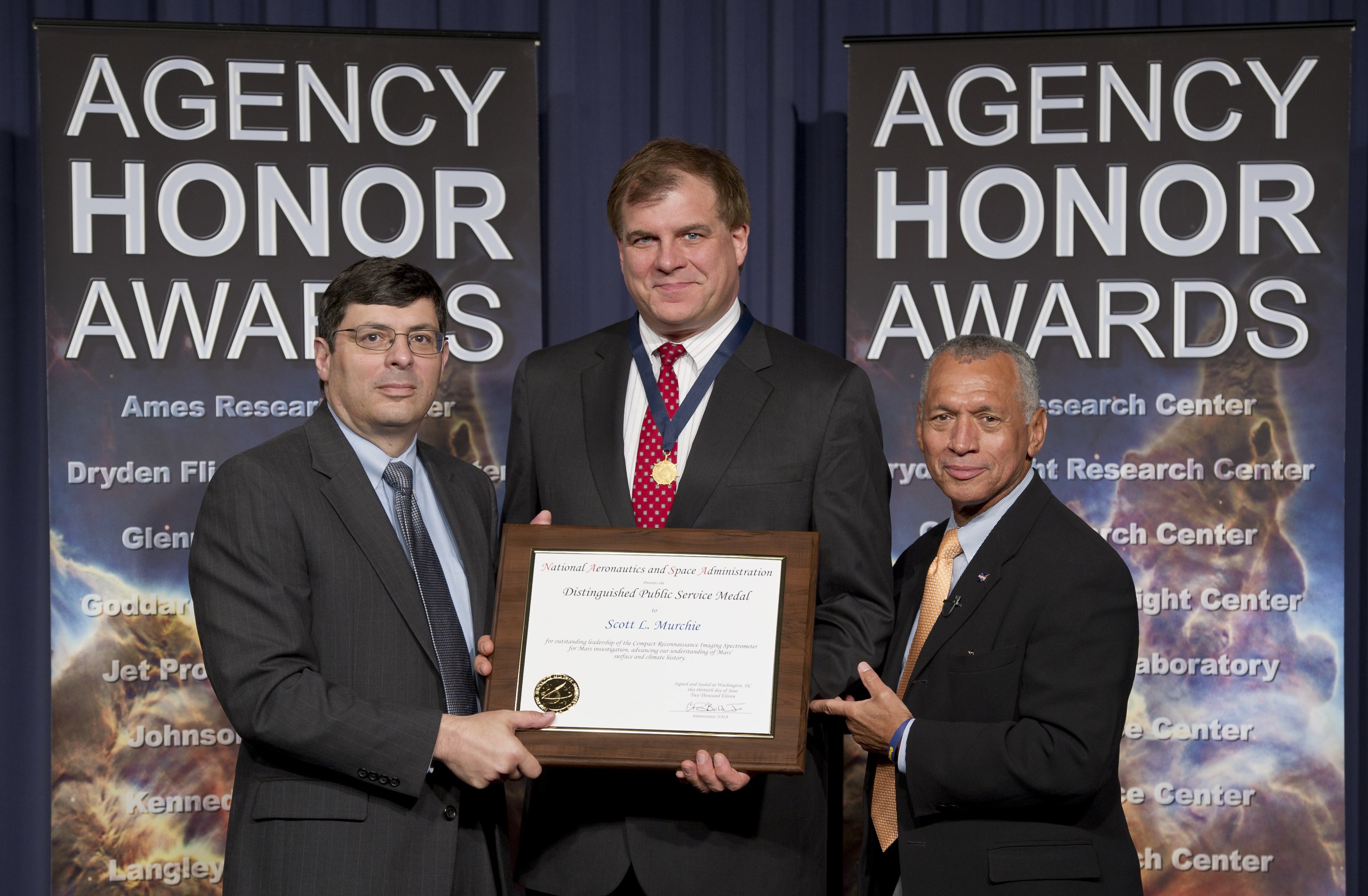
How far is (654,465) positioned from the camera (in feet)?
7.29

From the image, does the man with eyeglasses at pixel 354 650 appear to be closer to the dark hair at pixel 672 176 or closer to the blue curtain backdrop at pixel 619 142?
the dark hair at pixel 672 176

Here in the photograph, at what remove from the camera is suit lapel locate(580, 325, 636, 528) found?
2201mm

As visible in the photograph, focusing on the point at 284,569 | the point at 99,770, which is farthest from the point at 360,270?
the point at 99,770

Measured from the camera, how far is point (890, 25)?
149 inches

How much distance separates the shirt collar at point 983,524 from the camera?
2.27m

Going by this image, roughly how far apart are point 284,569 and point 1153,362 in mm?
2647

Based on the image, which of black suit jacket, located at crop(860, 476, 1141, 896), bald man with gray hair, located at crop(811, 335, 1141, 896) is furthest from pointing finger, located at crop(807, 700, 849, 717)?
black suit jacket, located at crop(860, 476, 1141, 896)

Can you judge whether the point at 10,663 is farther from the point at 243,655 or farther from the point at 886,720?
the point at 886,720

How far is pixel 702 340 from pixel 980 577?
0.75 meters

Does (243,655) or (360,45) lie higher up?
(360,45)

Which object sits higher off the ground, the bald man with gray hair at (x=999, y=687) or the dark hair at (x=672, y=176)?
the dark hair at (x=672, y=176)

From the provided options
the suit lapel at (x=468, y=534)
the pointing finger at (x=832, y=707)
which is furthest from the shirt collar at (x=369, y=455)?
the pointing finger at (x=832, y=707)

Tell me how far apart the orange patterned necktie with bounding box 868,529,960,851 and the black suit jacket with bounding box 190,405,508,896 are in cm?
84

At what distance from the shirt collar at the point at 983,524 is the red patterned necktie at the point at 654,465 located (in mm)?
611
